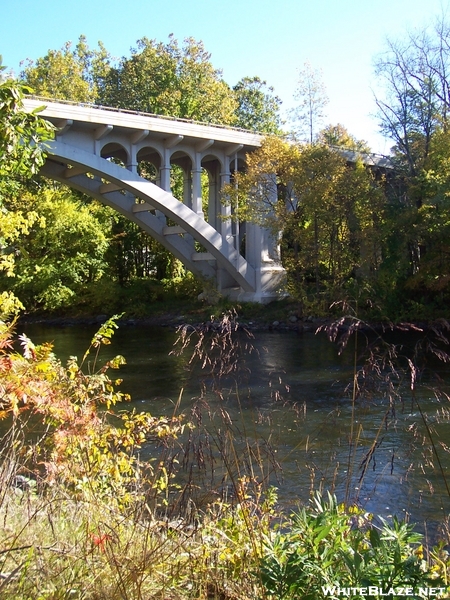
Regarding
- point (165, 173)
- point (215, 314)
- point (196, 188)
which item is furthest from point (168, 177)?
point (215, 314)

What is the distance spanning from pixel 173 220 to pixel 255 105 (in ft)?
75.9

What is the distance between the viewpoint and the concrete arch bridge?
20266mm

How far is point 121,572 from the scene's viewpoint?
2184mm

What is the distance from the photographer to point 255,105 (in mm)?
44781

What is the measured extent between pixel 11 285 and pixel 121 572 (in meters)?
27.2

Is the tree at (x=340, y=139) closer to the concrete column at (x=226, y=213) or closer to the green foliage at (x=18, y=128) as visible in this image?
the concrete column at (x=226, y=213)

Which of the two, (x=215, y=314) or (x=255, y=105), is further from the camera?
(x=255, y=105)

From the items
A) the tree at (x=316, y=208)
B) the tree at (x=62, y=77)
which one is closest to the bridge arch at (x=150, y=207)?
the tree at (x=316, y=208)

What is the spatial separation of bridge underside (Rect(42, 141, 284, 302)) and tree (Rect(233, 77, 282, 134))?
65.6 ft

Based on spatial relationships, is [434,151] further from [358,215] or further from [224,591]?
[224,591]

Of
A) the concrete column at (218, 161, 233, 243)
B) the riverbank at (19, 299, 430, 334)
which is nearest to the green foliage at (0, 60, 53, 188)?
the riverbank at (19, 299, 430, 334)

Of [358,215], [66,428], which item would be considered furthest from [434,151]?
[66,428]

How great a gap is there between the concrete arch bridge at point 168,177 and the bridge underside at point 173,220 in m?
0.03

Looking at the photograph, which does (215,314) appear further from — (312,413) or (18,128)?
(18,128)
